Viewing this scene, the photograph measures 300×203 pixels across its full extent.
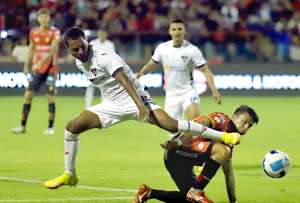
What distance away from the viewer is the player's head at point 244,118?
10469 millimetres

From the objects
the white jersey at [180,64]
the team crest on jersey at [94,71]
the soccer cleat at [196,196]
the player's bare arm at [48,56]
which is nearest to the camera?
the soccer cleat at [196,196]

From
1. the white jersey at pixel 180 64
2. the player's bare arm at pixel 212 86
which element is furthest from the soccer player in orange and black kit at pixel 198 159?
the white jersey at pixel 180 64

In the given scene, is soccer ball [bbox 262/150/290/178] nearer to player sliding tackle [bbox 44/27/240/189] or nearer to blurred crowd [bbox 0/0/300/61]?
player sliding tackle [bbox 44/27/240/189]

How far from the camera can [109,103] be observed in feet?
37.8

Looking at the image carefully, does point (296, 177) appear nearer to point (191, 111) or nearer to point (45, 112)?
point (191, 111)

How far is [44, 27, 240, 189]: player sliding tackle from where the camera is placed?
1089 cm

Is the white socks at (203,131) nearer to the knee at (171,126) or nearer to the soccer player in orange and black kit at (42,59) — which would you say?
the knee at (171,126)

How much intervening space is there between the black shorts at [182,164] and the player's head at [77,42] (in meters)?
1.58

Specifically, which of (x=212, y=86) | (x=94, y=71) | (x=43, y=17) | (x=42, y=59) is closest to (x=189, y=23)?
(x=43, y=17)

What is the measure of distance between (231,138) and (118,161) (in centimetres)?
484

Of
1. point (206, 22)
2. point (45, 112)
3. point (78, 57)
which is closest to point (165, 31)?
point (206, 22)

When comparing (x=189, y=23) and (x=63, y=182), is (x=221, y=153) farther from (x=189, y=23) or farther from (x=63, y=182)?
(x=189, y=23)

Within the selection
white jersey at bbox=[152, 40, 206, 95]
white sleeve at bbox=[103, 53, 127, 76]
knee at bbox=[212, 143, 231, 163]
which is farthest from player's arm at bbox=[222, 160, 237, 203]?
white jersey at bbox=[152, 40, 206, 95]

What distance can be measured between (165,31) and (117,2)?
2667 millimetres
